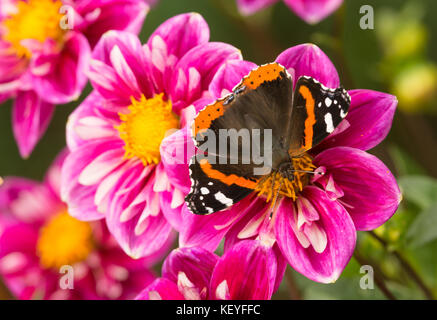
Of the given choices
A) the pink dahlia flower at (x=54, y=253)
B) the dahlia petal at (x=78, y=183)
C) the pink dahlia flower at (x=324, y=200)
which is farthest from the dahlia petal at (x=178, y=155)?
the pink dahlia flower at (x=54, y=253)

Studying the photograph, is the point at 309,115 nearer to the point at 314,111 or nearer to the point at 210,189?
the point at 314,111

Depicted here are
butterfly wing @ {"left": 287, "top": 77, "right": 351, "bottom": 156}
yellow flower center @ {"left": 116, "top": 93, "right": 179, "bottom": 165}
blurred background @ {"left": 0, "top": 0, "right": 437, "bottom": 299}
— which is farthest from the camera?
blurred background @ {"left": 0, "top": 0, "right": 437, "bottom": 299}

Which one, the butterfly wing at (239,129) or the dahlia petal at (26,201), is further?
the dahlia petal at (26,201)

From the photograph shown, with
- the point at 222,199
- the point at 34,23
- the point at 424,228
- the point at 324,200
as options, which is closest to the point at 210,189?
the point at 222,199

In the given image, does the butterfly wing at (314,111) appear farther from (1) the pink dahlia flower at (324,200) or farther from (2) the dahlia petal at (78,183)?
(2) the dahlia petal at (78,183)

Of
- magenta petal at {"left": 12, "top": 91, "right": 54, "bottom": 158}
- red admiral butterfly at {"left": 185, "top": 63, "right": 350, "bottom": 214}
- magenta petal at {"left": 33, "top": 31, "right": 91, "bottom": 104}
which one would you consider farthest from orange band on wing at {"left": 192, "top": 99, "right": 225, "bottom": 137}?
magenta petal at {"left": 12, "top": 91, "right": 54, "bottom": 158}

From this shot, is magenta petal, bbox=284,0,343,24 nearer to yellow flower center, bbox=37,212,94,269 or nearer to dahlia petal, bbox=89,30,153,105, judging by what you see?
dahlia petal, bbox=89,30,153,105
